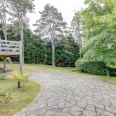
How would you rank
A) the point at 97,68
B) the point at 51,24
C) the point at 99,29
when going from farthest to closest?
the point at 51,24 → the point at 97,68 → the point at 99,29

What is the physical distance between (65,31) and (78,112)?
63.5 feet

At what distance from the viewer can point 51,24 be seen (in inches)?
803

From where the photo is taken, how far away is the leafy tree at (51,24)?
64.4ft

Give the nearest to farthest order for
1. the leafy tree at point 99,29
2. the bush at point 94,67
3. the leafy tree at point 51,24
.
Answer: the leafy tree at point 99,29 < the bush at point 94,67 < the leafy tree at point 51,24

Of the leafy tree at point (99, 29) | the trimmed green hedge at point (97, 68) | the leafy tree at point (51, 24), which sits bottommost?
the trimmed green hedge at point (97, 68)

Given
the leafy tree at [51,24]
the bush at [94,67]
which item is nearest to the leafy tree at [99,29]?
the bush at [94,67]

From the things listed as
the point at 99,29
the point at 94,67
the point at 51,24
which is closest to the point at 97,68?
the point at 94,67

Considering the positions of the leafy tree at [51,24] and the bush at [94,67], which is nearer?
the bush at [94,67]

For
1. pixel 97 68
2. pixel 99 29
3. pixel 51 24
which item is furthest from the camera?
pixel 51 24

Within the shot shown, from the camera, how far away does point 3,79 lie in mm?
7340

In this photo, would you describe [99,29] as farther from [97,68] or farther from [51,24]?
[51,24]

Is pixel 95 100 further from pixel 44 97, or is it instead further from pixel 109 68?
pixel 109 68

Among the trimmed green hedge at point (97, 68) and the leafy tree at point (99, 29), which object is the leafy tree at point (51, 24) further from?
the leafy tree at point (99, 29)

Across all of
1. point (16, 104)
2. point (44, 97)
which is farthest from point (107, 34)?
point (16, 104)
